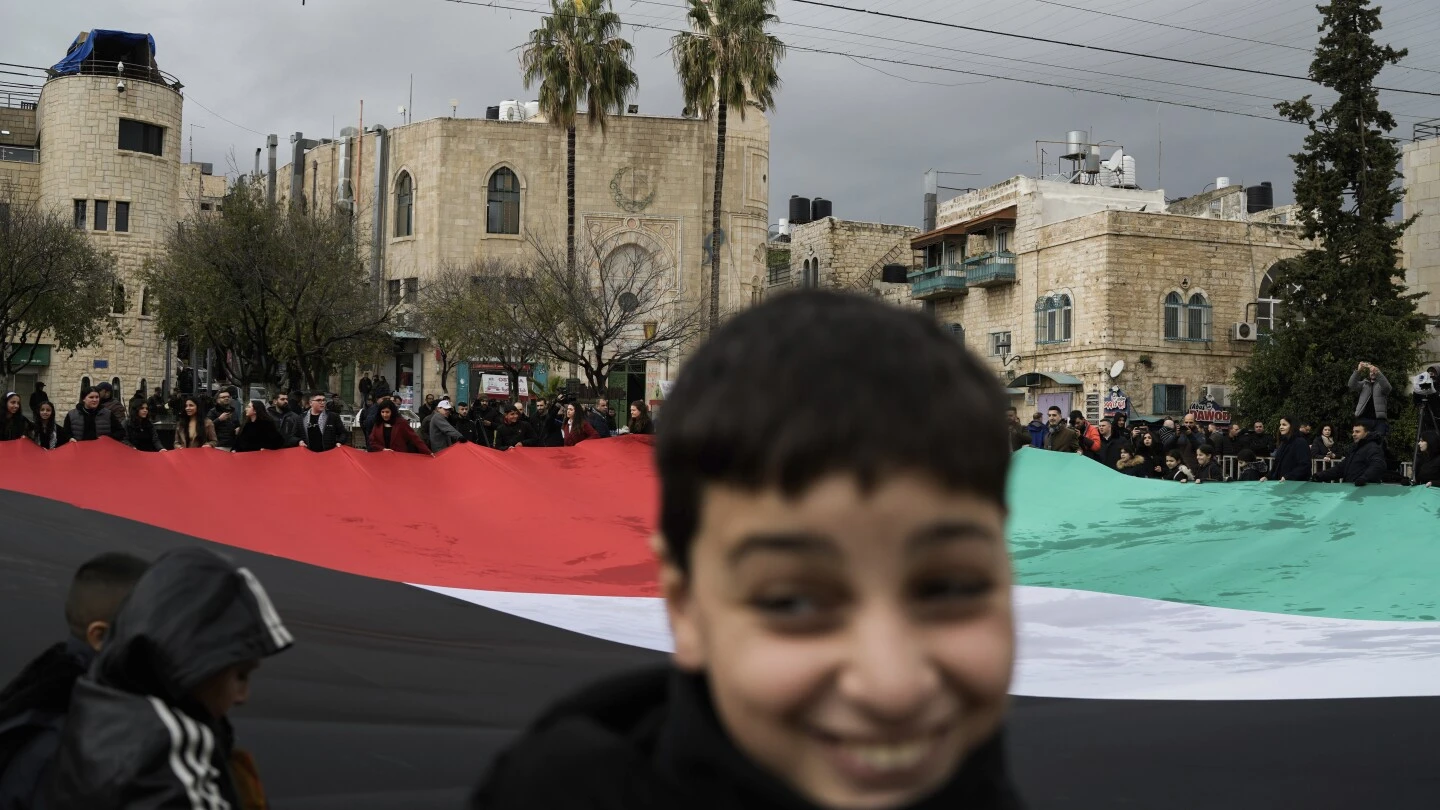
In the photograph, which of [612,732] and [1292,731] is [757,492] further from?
[1292,731]

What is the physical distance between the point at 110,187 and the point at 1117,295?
32.3 metres

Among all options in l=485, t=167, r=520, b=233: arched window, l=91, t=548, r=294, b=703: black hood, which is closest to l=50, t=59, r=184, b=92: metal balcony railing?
l=485, t=167, r=520, b=233: arched window

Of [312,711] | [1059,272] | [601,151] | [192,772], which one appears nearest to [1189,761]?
[312,711]

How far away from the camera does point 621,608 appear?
6137 millimetres

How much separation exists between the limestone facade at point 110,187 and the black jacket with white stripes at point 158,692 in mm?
45303

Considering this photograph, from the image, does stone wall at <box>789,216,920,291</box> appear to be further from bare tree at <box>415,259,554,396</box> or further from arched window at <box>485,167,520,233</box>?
bare tree at <box>415,259,554,396</box>

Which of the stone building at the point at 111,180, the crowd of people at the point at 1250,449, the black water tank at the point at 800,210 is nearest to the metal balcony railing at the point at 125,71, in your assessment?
the stone building at the point at 111,180

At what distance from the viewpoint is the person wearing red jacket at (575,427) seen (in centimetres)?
1805

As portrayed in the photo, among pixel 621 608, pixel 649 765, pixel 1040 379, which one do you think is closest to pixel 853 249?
pixel 1040 379

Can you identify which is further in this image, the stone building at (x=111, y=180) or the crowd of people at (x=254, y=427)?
the stone building at (x=111, y=180)

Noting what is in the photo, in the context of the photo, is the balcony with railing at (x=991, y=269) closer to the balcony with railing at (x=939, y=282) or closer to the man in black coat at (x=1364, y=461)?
the balcony with railing at (x=939, y=282)

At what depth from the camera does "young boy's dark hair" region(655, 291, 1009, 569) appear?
932mm

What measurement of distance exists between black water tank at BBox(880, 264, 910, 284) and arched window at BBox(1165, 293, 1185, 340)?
10.9 metres

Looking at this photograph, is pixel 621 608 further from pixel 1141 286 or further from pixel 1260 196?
pixel 1260 196
